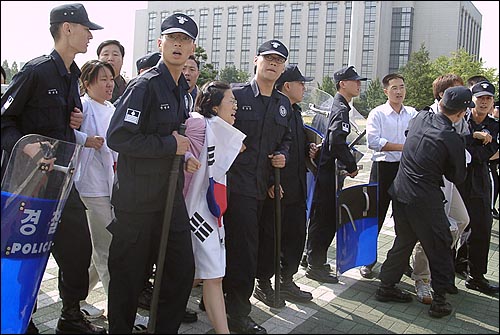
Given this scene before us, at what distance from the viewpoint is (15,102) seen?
10.5 feet

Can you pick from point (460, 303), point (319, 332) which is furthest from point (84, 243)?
point (460, 303)

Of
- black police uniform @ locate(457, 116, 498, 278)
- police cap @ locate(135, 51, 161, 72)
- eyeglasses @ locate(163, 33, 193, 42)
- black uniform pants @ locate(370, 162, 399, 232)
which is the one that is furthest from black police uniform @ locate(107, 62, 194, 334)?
black police uniform @ locate(457, 116, 498, 278)

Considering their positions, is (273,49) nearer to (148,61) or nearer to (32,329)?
(148,61)

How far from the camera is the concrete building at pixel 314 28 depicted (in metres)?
5.20

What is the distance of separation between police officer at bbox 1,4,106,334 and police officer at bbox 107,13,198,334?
406 mm

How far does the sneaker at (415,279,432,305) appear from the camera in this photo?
4688 mm

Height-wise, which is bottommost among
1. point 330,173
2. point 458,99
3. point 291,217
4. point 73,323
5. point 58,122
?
point 73,323

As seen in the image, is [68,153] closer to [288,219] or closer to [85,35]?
[85,35]

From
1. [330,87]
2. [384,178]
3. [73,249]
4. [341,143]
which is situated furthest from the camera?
[330,87]

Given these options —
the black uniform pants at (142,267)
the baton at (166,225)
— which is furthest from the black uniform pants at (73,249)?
the baton at (166,225)

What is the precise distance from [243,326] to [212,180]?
1060 millimetres

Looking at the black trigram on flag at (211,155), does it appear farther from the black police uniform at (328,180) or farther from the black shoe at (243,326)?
the black police uniform at (328,180)

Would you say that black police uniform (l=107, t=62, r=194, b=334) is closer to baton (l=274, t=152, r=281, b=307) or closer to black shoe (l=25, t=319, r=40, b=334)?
black shoe (l=25, t=319, r=40, b=334)

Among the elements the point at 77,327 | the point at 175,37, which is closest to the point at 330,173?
the point at 175,37
